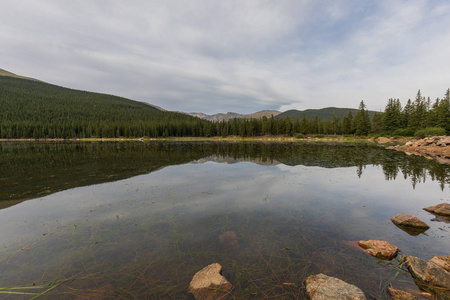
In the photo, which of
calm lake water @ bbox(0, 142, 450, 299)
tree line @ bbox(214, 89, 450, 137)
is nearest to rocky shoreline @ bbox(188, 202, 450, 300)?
calm lake water @ bbox(0, 142, 450, 299)

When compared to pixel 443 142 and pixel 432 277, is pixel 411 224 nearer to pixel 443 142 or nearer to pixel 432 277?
pixel 432 277

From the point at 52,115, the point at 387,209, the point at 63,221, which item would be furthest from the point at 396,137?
the point at 52,115

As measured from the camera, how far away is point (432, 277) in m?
6.23

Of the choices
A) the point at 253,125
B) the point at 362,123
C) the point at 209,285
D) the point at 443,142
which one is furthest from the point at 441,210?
the point at 253,125

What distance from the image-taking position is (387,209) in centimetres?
1292

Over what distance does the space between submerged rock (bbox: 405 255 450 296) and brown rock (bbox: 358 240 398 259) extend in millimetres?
925

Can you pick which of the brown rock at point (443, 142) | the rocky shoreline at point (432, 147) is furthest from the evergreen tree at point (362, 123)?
the brown rock at point (443, 142)

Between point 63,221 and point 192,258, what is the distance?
8.74 metres

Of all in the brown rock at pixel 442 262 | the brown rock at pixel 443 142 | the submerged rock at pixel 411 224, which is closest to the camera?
the brown rock at pixel 442 262

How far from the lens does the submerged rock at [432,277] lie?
6.07 metres

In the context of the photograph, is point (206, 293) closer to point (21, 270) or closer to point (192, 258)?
point (192, 258)

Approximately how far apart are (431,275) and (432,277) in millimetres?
57

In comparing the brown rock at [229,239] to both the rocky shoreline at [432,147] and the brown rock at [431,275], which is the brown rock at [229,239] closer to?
the brown rock at [431,275]

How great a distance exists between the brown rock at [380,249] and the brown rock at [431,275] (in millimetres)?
893
